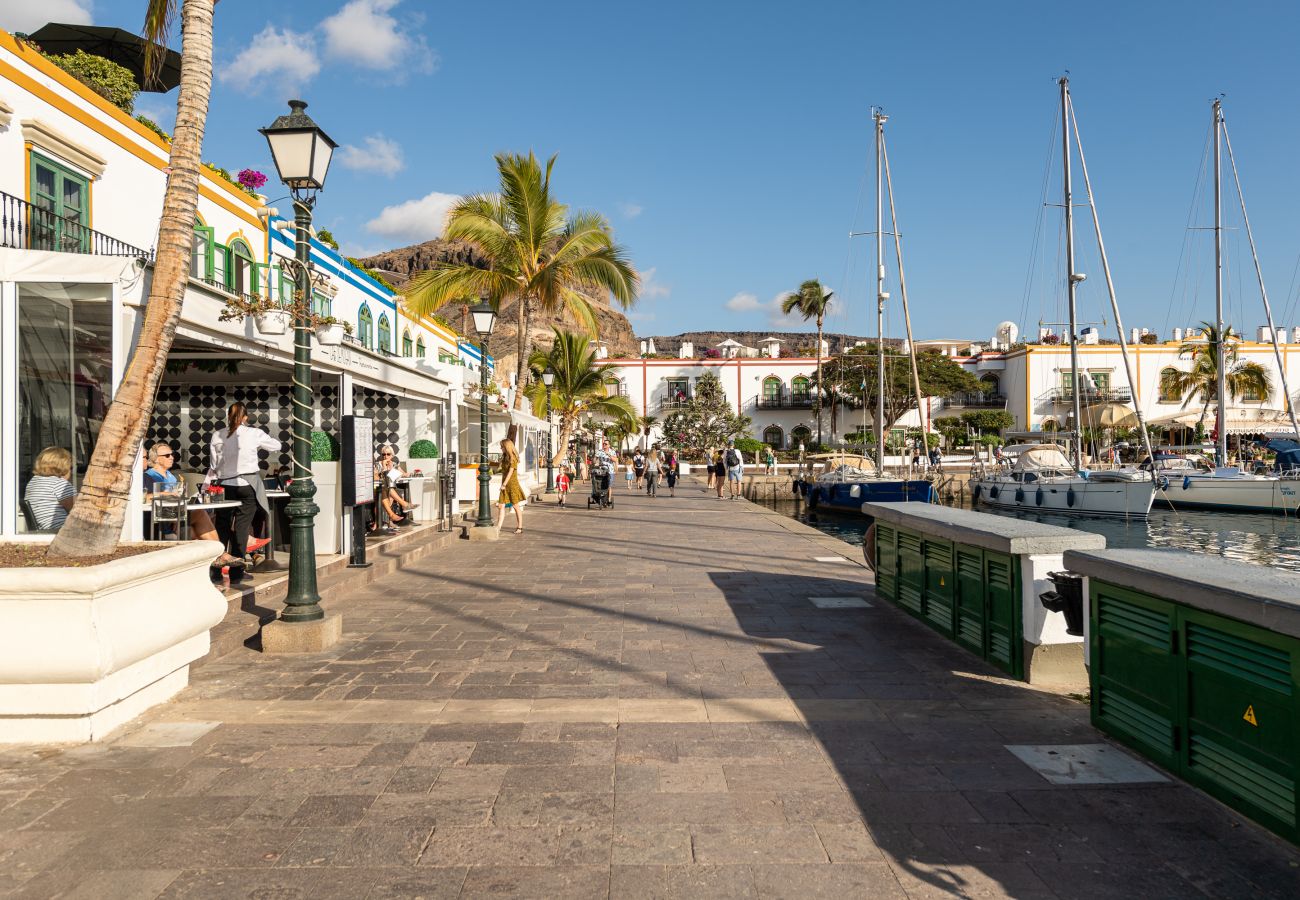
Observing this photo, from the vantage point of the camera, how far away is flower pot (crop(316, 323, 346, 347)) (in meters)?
8.85

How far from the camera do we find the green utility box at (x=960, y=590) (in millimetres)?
5430

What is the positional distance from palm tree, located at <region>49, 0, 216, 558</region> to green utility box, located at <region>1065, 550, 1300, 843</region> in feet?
17.6

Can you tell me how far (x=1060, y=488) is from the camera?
30.1 meters

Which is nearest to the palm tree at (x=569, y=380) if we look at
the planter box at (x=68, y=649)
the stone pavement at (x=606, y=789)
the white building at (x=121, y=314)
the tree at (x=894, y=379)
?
the white building at (x=121, y=314)

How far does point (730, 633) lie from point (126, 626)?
168 inches

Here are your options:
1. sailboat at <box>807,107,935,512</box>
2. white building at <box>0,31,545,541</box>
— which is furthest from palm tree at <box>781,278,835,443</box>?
white building at <box>0,31,545,541</box>

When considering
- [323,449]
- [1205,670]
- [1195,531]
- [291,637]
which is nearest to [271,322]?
[323,449]

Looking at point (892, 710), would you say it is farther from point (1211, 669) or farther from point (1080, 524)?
point (1080, 524)

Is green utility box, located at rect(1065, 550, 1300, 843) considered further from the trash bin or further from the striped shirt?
the striped shirt

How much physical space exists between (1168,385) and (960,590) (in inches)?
2268

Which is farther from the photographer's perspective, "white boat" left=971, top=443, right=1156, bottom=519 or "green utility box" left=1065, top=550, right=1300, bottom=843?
"white boat" left=971, top=443, right=1156, bottom=519

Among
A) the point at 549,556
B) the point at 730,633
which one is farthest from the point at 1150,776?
the point at 549,556

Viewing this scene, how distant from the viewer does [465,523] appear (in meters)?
15.4

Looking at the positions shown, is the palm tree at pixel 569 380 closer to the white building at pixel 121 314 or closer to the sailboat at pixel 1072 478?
the white building at pixel 121 314
